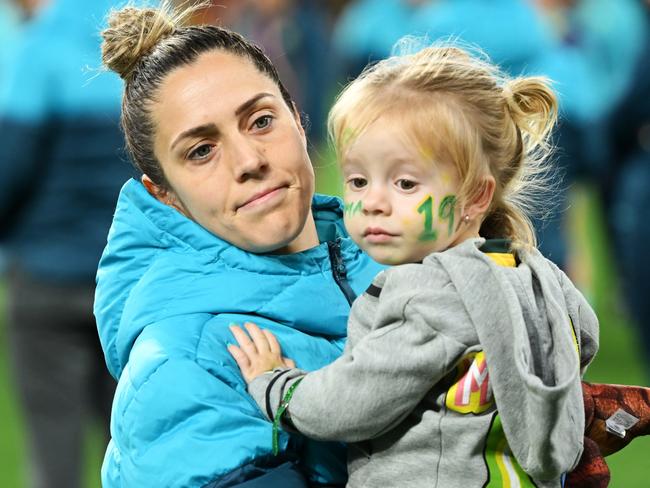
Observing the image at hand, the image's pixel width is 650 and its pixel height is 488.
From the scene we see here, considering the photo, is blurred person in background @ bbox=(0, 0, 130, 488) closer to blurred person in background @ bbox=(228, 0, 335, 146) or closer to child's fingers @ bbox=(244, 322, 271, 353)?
child's fingers @ bbox=(244, 322, 271, 353)

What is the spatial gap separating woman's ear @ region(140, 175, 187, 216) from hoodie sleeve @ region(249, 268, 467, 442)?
0.68 metres

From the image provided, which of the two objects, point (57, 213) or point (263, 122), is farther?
point (57, 213)

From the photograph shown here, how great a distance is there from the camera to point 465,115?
2.73 metres

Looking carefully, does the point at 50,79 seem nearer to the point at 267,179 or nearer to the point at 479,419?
the point at 267,179

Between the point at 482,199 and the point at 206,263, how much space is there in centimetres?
A: 61

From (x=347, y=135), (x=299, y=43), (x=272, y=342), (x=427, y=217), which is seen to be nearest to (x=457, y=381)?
(x=427, y=217)

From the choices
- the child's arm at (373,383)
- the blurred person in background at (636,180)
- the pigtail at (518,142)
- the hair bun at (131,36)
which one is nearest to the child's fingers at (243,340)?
the child's arm at (373,383)

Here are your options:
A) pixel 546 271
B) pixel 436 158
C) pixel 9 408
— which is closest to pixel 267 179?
pixel 436 158

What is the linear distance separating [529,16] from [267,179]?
4.32 metres

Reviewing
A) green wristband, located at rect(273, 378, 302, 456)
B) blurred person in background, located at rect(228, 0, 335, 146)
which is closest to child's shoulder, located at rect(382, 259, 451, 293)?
green wristband, located at rect(273, 378, 302, 456)

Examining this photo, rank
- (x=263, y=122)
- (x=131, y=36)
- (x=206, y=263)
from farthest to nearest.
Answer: (x=131, y=36)
(x=263, y=122)
(x=206, y=263)

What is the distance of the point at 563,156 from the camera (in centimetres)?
745

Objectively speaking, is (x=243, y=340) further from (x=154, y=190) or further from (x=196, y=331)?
(x=154, y=190)

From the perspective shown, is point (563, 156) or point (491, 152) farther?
point (563, 156)
